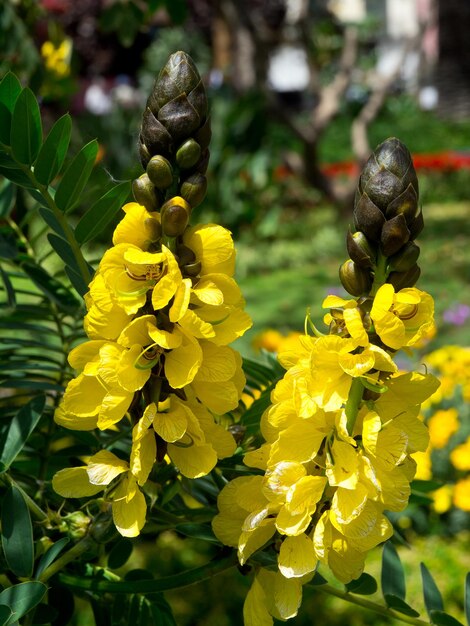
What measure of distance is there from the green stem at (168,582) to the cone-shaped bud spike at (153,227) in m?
0.30

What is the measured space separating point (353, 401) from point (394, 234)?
0.13m

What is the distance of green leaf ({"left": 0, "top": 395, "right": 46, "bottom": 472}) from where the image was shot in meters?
0.83

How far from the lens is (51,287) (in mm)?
1016

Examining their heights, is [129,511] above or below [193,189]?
below

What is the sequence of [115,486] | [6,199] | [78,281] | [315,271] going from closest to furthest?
1. [115,486]
2. [78,281]
3. [6,199]
4. [315,271]

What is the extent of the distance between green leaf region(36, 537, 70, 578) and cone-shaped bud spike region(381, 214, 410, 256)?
0.37 m

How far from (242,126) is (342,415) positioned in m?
6.85

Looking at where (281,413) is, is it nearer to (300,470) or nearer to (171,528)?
(300,470)

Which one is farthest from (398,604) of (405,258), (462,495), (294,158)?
(294,158)

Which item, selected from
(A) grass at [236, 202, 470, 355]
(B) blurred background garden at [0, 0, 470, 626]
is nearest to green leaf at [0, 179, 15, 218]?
(B) blurred background garden at [0, 0, 470, 626]

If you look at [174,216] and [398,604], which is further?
[398,604]

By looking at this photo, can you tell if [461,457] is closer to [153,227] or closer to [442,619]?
[442,619]

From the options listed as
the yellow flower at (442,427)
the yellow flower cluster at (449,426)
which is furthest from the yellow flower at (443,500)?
the yellow flower at (442,427)

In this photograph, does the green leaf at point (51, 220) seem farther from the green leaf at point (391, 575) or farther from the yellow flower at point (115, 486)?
the green leaf at point (391, 575)
